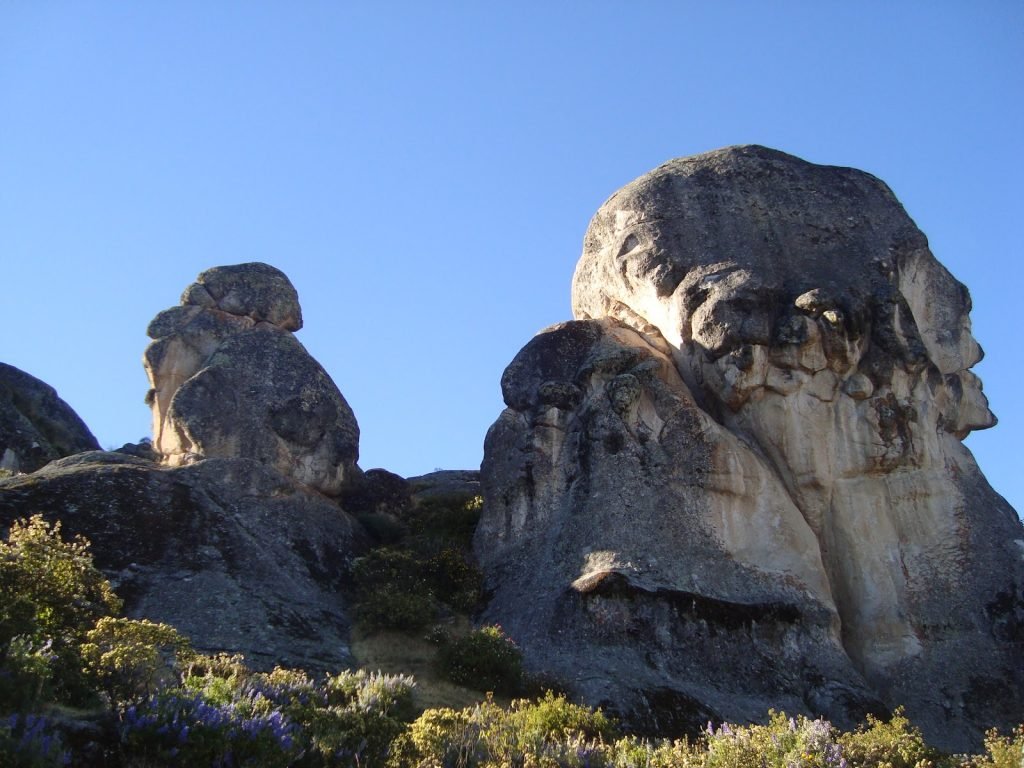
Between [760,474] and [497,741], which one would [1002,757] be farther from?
[760,474]

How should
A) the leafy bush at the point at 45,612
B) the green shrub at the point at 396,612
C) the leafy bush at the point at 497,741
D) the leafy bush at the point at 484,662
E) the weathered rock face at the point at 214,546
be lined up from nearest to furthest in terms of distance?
the leafy bush at the point at 45,612, the leafy bush at the point at 497,741, the leafy bush at the point at 484,662, the weathered rock face at the point at 214,546, the green shrub at the point at 396,612

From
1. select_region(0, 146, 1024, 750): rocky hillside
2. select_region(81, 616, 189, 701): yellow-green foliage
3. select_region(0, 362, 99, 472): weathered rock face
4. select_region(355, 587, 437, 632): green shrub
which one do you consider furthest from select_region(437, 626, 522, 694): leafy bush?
select_region(0, 362, 99, 472): weathered rock face

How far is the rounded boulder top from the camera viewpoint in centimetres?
2938

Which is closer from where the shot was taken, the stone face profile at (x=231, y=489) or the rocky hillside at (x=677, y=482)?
the stone face profile at (x=231, y=489)

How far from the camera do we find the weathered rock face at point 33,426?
29297 mm

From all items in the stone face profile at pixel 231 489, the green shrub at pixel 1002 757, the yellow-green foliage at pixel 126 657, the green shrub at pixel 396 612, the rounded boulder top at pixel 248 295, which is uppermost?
the rounded boulder top at pixel 248 295

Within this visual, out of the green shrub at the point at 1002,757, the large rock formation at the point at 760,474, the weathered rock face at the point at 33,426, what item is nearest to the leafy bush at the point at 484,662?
the large rock formation at the point at 760,474

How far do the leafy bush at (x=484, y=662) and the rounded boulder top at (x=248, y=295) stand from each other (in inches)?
497

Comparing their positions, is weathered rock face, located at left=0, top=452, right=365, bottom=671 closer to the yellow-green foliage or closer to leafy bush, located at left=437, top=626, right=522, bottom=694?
leafy bush, located at left=437, top=626, right=522, bottom=694

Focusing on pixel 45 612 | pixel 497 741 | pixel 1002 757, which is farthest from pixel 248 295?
pixel 1002 757

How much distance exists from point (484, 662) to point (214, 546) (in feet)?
20.8

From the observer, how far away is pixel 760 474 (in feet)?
80.6

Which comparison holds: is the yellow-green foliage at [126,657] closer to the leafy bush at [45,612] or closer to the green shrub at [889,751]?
the leafy bush at [45,612]

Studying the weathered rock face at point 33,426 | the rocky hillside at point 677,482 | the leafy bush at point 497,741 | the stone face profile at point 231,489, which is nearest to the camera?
the leafy bush at point 497,741
